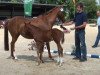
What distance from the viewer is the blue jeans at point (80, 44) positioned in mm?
10883

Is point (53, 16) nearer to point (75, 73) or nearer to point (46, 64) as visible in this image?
point (46, 64)

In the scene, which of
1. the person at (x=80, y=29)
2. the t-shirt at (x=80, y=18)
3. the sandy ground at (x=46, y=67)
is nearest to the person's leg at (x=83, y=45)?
the person at (x=80, y=29)

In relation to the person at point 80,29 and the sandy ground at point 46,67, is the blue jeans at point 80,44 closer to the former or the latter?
the person at point 80,29

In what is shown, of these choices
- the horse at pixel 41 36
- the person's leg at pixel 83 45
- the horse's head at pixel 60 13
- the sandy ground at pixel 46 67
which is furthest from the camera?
the person's leg at pixel 83 45

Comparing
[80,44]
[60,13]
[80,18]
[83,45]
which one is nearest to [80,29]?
[80,18]

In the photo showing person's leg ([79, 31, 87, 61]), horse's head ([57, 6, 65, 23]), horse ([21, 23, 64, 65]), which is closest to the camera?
horse ([21, 23, 64, 65])

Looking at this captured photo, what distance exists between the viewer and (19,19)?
11.4 meters

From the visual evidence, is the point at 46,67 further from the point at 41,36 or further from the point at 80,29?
the point at 80,29

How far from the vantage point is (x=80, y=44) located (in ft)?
37.1

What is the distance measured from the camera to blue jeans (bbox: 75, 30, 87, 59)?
10883 mm

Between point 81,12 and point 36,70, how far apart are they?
2.57 m

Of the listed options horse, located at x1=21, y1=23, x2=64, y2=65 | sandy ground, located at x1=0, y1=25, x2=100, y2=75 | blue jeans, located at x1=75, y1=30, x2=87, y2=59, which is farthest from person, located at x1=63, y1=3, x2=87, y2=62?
horse, located at x1=21, y1=23, x2=64, y2=65

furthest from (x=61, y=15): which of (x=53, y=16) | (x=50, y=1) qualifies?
(x=50, y=1)

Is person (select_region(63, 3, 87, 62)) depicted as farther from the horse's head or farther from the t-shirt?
the horse's head
